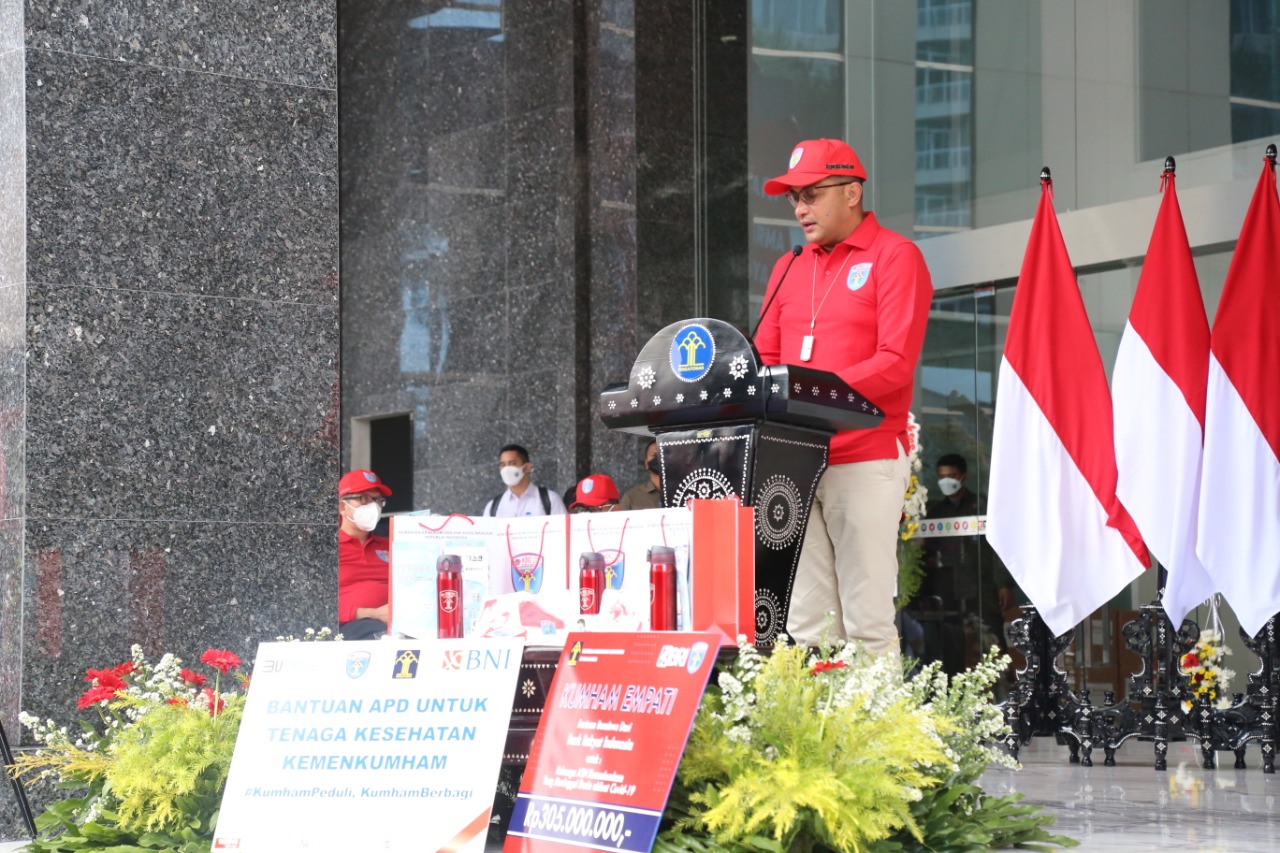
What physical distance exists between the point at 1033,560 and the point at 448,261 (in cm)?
492

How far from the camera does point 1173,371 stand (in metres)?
6.80

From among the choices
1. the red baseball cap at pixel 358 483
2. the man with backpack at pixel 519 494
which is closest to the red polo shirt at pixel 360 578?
the red baseball cap at pixel 358 483

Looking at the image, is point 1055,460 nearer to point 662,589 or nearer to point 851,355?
point 851,355

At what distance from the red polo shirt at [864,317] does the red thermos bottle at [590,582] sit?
851 millimetres

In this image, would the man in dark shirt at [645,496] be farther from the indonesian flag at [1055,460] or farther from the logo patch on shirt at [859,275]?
the logo patch on shirt at [859,275]

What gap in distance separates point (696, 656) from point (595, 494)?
17.8 feet

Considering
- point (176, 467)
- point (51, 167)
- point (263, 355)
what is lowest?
point (176, 467)

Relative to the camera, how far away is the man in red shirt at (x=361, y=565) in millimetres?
6719

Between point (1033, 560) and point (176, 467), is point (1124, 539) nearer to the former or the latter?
point (1033, 560)

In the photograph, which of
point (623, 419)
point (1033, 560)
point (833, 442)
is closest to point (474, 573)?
point (623, 419)

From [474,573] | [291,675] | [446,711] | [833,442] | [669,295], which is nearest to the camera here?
[446,711]

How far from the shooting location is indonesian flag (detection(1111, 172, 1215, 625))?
6578mm

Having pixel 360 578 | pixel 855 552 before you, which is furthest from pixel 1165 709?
pixel 360 578

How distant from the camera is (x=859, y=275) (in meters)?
4.56
